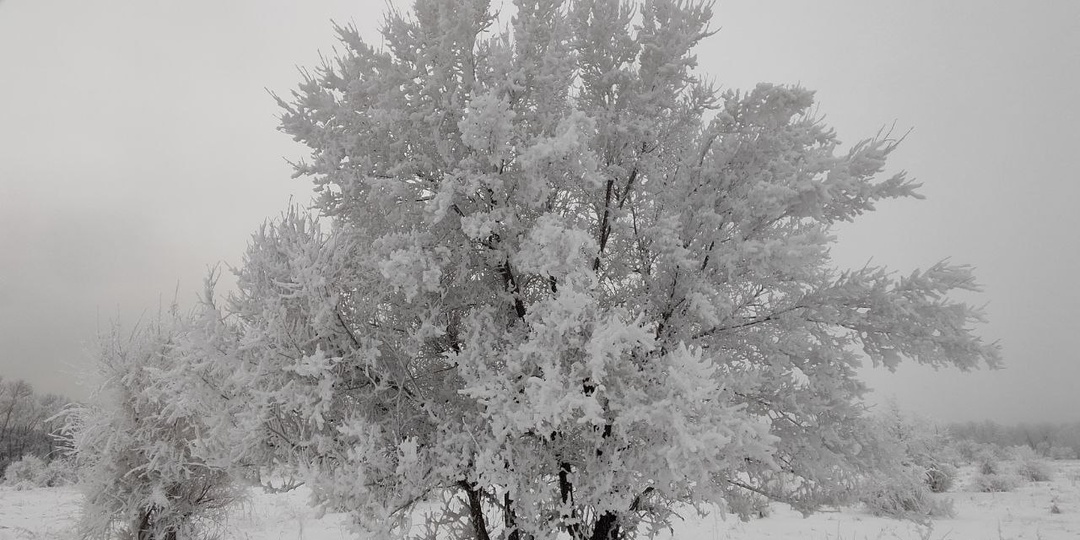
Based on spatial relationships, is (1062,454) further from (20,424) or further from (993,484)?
(20,424)

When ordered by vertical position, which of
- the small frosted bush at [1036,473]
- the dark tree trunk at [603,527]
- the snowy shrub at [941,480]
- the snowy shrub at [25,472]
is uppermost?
the dark tree trunk at [603,527]

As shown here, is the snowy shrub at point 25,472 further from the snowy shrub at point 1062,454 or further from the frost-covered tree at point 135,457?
the snowy shrub at point 1062,454

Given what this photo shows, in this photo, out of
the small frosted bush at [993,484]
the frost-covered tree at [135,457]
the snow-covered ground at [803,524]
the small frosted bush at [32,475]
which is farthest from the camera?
the small frosted bush at [32,475]

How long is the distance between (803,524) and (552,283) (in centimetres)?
1386

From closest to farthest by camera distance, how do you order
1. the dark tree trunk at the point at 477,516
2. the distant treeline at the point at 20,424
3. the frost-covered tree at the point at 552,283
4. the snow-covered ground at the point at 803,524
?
the frost-covered tree at the point at 552,283
the dark tree trunk at the point at 477,516
the snow-covered ground at the point at 803,524
the distant treeline at the point at 20,424

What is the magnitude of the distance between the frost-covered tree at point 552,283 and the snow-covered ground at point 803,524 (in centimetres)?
612

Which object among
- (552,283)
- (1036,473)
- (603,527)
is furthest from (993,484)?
(552,283)

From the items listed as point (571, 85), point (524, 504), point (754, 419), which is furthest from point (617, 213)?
point (524, 504)

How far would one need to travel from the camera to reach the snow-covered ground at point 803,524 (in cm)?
1230

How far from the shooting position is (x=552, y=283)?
17.3 feet

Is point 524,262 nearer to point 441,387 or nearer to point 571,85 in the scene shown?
point 441,387

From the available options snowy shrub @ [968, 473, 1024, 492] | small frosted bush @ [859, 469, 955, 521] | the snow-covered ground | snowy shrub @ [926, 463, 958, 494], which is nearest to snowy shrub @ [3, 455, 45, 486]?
the snow-covered ground

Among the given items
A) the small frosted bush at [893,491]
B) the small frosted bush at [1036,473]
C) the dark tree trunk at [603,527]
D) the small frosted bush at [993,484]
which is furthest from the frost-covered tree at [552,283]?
the small frosted bush at [1036,473]

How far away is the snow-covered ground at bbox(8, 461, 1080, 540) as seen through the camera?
12297 millimetres
